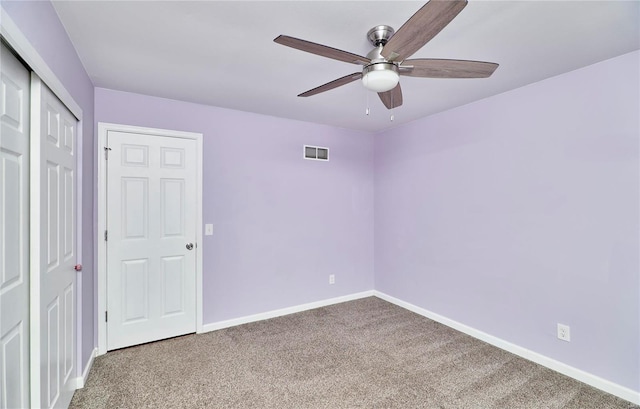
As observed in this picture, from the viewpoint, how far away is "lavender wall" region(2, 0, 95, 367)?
133 centimetres

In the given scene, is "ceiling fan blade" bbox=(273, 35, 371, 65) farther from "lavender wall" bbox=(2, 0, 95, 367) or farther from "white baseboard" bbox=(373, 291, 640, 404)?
"white baseboard" bbox=(373, 291, 640, 404)

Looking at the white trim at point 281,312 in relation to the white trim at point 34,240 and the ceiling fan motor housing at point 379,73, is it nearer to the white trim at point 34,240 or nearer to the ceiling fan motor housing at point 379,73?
the white trim at point 34,240

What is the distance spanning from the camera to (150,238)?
292cm

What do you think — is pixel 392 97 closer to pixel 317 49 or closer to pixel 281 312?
pixel 317 49

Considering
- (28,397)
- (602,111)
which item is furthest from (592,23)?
(28,397)

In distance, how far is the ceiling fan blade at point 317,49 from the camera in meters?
1.35

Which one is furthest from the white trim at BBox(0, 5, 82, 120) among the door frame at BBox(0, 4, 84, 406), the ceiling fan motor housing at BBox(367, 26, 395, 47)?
the ceiling fan motor housing at BBox(367, 26, 395, 47)

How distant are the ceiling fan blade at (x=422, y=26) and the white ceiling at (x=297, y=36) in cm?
28

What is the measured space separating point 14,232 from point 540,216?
3.36 meters

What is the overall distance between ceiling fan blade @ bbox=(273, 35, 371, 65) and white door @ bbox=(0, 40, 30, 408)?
3.61 ft

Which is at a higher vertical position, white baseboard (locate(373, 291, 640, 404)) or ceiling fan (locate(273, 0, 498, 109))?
ceiling fan (locate(273, 0, 498, 109))

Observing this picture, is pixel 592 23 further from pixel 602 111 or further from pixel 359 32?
pixel 359 32

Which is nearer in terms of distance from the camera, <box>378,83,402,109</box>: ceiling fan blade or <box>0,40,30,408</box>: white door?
<box>0,40,30,408</box>: white door

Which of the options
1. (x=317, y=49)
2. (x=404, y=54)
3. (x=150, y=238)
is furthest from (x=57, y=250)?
(x=404, y=54)
